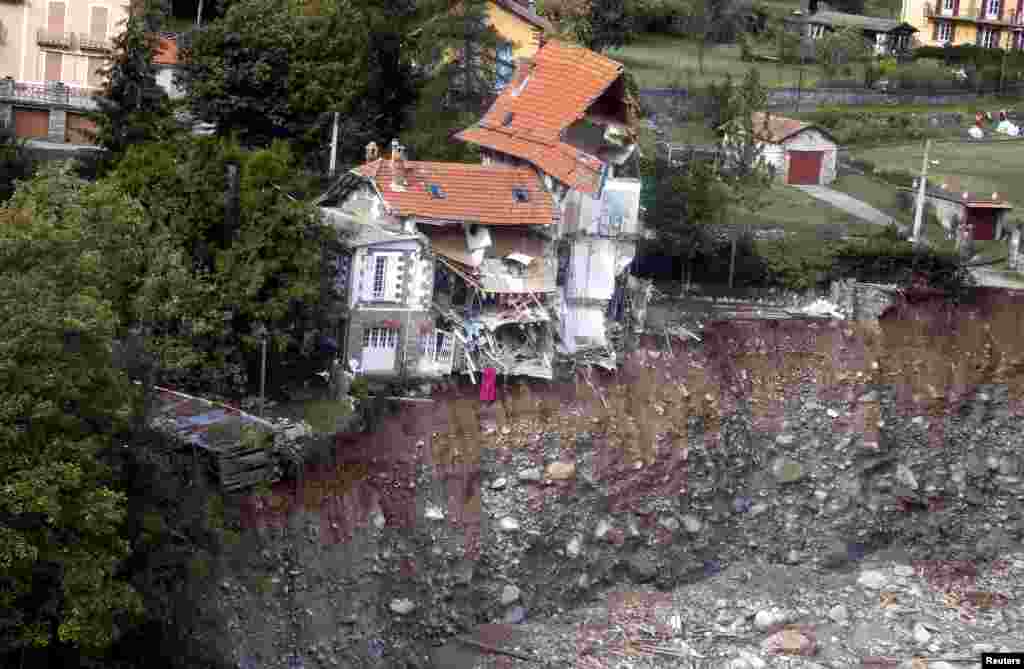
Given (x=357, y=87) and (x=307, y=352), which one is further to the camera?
(x=357, y=87)

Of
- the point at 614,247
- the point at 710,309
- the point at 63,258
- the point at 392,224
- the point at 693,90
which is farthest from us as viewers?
the point at 693,90

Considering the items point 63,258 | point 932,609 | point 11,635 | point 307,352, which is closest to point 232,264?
point 307,352

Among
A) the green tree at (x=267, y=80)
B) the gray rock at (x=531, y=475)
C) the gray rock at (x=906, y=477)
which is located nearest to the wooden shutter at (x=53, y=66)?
the green tree at (x=267, y=80)

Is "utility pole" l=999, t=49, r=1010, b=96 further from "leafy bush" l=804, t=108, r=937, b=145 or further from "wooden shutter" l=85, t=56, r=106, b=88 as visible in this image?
"wooden shutter" l=85, t=56, r=106, b=88

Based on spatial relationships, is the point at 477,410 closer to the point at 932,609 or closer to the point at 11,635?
the point at 932,609

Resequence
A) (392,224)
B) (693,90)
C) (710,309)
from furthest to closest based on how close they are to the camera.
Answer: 1. (693,90)
2. (710,309)
3. (392,224)

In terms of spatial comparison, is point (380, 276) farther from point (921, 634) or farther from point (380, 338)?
point (921, 634)

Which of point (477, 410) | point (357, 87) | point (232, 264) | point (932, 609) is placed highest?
point (357, 87)

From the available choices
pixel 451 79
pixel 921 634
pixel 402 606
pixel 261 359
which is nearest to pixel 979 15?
pixel 451 79
